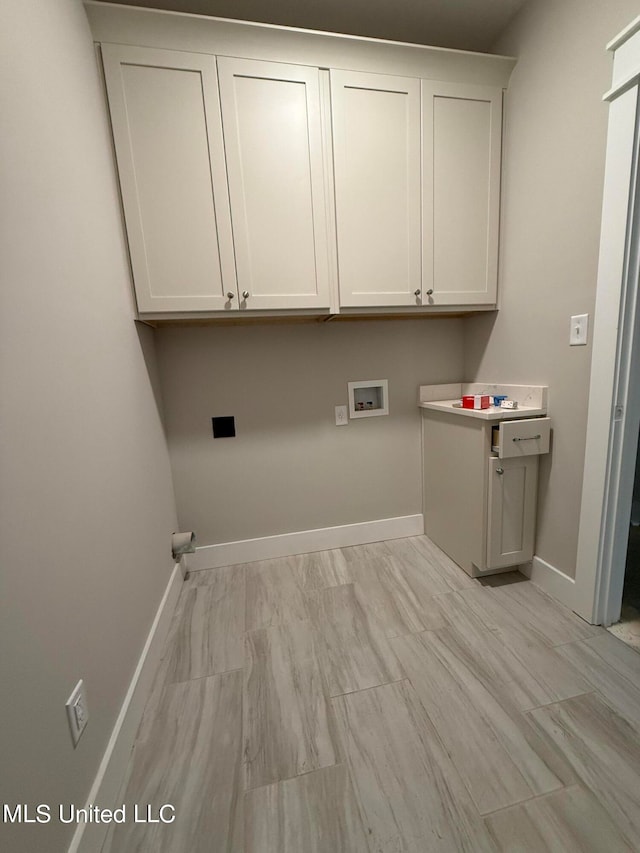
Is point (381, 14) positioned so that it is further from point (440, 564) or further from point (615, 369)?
point (440, 564)

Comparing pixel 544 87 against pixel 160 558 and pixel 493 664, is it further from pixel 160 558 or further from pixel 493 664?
pixel 160 558

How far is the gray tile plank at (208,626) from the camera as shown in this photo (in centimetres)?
131

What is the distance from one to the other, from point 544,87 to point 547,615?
89.5 inches

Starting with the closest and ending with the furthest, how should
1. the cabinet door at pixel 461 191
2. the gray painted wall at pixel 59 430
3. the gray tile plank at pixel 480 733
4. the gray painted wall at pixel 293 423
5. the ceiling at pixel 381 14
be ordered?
the gray painted wall at pixel 59 430 → the gray tile plank at pixel 480 733 → the ceiling at pixel 381 14 → the cabinet door at pixel 461 191 → the gray painted wall at pixel 293 423

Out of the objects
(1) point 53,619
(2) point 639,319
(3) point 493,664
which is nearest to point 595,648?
(3) point 493,664

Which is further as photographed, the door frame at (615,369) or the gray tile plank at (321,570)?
the gray tile plank at (321,570)

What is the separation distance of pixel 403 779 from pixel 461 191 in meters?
2.28

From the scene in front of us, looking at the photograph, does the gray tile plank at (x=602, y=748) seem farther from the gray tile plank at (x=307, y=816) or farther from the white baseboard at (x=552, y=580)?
the gray tile plank at (x=307, y=816)

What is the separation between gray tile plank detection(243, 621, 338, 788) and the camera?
962mm

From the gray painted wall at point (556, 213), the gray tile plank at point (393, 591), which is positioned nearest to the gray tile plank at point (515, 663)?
the gray tile plank at point (393, 591)

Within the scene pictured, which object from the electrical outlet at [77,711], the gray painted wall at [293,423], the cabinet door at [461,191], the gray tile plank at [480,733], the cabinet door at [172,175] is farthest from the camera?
the gray painted wall at [293,423]

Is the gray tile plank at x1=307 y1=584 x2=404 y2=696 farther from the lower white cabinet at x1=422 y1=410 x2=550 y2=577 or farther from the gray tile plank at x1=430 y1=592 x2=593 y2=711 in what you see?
the lower white cabinet at x1=422 y1=410 x2=550 y2=577

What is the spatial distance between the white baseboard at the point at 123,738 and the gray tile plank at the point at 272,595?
374 millimetres

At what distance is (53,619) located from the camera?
28.7 inches
